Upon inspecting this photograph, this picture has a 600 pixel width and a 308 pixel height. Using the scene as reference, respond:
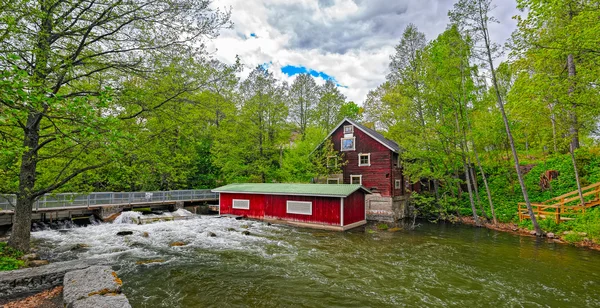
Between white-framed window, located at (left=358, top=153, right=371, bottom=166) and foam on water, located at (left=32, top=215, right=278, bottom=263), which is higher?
white-framed window, located at (left=358, top=153, right=371, bottom=166)

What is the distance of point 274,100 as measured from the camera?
2877 centimetres

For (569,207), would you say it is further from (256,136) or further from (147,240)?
(256,136)

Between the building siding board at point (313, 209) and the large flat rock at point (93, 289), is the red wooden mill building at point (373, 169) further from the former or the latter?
the large flat rock at point (93, 289)

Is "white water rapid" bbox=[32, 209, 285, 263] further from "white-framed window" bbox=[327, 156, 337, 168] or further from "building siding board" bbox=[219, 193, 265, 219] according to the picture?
"white-framed window" bbox=[327, 156, 337, 168]

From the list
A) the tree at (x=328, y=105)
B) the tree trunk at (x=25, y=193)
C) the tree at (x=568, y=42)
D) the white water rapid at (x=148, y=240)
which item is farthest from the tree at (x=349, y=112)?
the tree trunk at (x=25, y=193)

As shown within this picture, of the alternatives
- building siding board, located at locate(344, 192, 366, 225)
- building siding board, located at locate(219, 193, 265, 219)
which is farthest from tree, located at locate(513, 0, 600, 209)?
building siding board, located at locate(219, 193, 265, 219)

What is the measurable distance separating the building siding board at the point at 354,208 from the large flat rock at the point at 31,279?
14742mm

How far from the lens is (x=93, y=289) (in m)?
5.73

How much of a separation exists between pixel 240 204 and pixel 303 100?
56.1 ft

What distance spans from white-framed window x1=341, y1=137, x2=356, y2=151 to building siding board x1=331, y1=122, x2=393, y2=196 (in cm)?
29

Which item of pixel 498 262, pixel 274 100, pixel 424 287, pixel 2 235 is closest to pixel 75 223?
pixel 2 235

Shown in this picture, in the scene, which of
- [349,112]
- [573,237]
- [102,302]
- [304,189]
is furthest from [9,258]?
[349,112]

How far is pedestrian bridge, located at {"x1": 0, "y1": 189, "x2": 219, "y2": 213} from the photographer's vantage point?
1638 centimetres

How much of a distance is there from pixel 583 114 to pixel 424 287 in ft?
44.2
